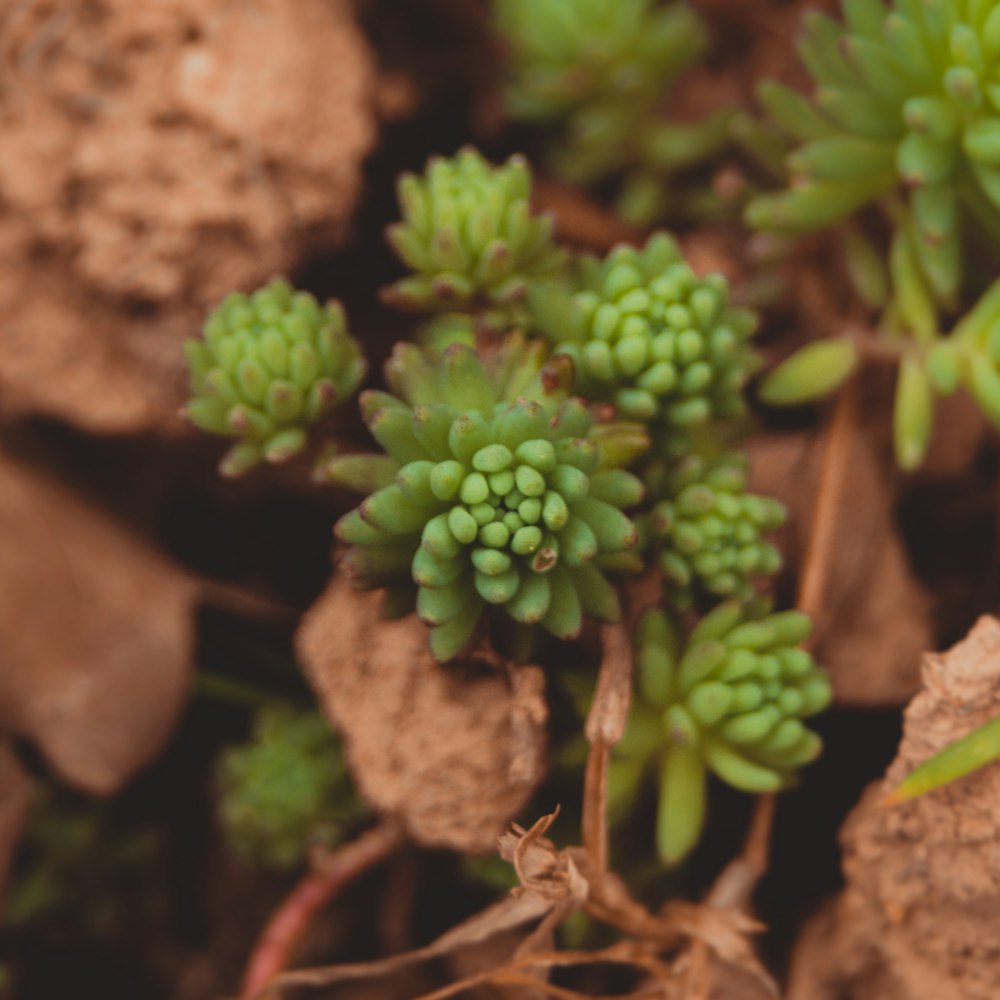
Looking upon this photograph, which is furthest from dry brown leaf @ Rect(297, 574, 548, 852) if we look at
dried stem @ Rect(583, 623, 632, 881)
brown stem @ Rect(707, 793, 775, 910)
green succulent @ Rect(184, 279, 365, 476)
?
brown stem @ Rect(707, 793, 775, 910)

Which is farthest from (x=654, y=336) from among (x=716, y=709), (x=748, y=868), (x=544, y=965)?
(x=544, y=965)

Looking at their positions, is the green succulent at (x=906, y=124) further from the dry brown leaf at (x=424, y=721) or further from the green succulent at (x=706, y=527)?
the dry brown leaf at (x=424, y=721)

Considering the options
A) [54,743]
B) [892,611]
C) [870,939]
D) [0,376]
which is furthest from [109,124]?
[870,939]

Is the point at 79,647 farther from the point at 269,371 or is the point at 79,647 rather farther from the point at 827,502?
the point at 827,502

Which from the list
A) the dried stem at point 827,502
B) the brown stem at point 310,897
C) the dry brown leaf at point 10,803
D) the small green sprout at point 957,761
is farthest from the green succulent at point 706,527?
the dry brown leaf at point 10,803

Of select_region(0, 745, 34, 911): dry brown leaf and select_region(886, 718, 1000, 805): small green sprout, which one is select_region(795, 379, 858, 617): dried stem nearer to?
select_region(886, 718, 1000, 805): small green sprout

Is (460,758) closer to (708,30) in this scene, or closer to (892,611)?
(892,611)
